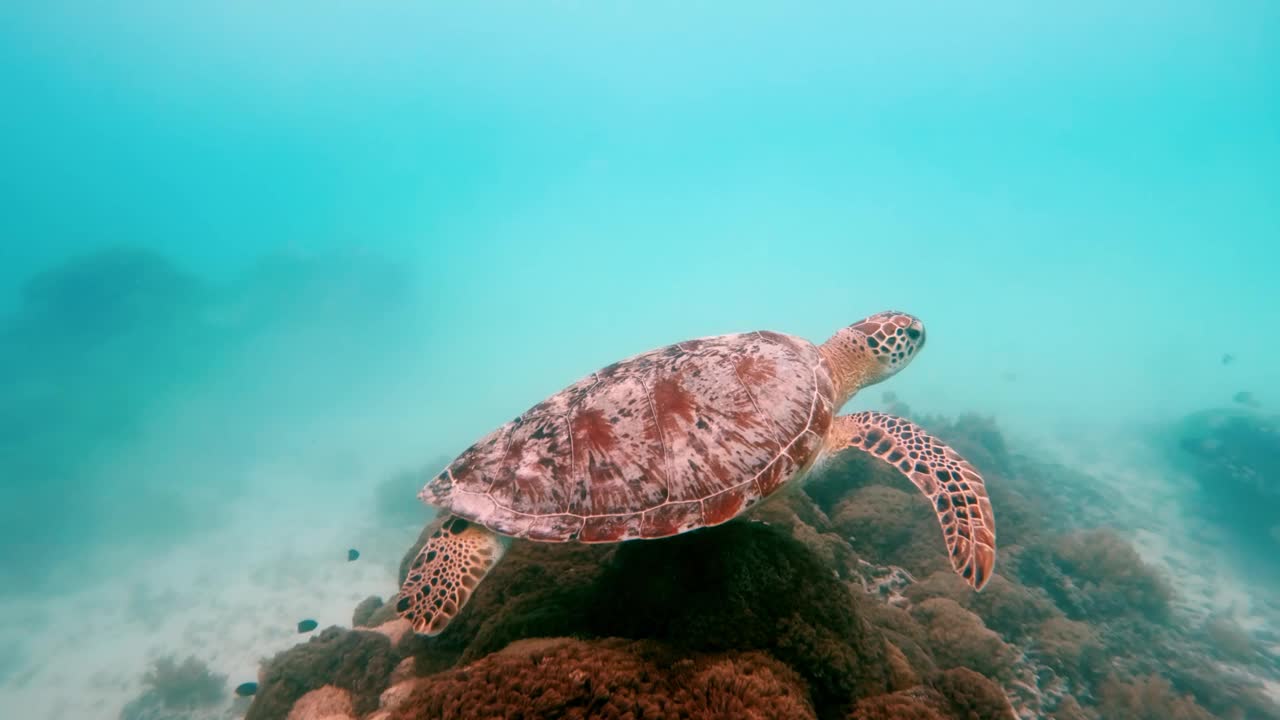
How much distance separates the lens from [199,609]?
52.9ft

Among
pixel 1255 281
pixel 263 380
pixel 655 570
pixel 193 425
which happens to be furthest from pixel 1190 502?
pixel 1255 281

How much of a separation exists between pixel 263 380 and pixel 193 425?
13.1 meters

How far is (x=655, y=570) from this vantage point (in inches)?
138

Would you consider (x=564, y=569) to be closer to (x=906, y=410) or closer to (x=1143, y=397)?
(x=906, y=410)

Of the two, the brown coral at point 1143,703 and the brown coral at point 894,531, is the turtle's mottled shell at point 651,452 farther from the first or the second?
→ the brown coral at point 1143,703

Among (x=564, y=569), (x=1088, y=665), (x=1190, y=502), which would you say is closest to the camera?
(x=564, y=569)

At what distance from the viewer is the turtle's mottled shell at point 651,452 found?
316 centimetres

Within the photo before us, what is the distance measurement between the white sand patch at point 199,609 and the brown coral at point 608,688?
14.1 metres

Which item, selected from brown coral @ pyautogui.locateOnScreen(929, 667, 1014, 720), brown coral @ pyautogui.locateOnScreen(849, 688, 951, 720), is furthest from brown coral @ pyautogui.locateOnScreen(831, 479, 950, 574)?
brown coral @ pyautogui.locateOnScreen(849, 688, 951, 720)

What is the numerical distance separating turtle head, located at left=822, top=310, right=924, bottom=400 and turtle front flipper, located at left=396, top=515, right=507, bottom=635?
3.55 metres

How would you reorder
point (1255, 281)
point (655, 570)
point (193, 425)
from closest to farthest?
point (655, 570) < point (193, 425) < point (1255, 281)

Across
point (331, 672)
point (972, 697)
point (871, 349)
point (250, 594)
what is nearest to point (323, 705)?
point (331, 672)

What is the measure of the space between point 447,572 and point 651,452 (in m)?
1.76

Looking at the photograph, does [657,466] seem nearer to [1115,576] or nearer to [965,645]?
[965,645]
